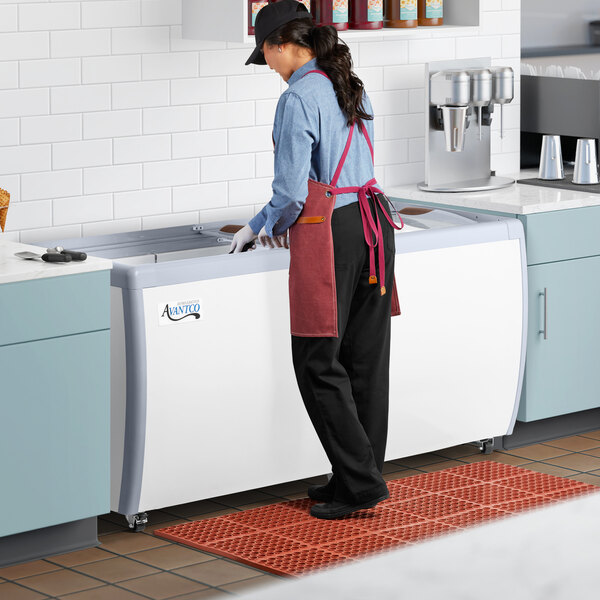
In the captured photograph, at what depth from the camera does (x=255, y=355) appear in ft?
10.1

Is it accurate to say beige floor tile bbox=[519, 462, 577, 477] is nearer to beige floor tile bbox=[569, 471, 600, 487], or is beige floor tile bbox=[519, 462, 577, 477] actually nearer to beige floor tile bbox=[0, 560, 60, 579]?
beige floor tile bbox=[569, 471, 600, 487]

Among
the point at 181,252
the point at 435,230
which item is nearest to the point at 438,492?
the point at 435,230

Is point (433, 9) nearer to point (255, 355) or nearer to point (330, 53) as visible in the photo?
point (330, 53)

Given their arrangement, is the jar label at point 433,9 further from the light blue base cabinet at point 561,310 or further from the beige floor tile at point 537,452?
the beige floor tile at point 537,452

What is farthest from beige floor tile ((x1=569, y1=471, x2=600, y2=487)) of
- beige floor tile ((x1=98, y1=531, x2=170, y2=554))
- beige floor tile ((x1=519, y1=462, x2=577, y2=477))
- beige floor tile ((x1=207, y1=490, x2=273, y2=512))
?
beige floor tile ((x1=98, y1=531, x2=170, y2=554))

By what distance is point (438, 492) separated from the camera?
3328mm

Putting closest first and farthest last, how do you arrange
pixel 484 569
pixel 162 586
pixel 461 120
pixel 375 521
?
pixel 484 569
pixel 162 586
pixel 375 521
pixel 461 120

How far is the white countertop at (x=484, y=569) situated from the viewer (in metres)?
0.33

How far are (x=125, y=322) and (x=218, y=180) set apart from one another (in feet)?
3.25

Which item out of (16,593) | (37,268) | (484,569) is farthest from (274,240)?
(484,569)

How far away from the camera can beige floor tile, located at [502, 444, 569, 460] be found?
375 centimetres

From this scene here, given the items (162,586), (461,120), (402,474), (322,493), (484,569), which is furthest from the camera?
(461,120)

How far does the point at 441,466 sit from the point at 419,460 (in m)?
0.11

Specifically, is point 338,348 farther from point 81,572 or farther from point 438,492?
point 81,572
